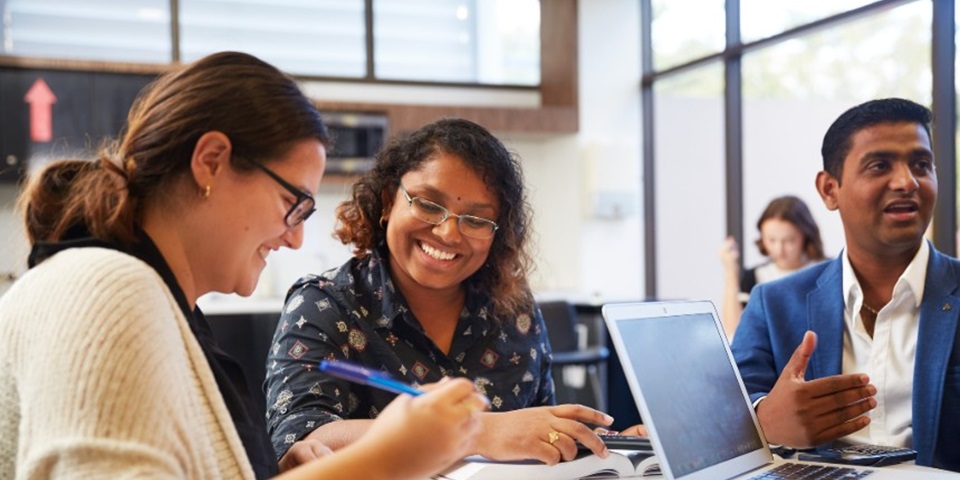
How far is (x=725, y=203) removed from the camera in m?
5.53

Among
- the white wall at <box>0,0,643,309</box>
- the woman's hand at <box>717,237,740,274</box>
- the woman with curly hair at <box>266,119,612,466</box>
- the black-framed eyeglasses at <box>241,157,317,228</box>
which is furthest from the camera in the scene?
the white wall at <box>0,0,643,309</box>

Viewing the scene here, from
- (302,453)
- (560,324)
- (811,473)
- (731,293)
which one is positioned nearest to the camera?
(302,453)

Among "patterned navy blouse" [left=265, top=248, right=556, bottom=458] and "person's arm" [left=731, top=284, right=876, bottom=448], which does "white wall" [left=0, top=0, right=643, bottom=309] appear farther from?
"person's arm" [left=731, top=284, right=876, bottom=448]

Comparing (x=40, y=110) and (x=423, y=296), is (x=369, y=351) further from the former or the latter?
(x=40, y=110)

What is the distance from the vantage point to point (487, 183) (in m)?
1.87

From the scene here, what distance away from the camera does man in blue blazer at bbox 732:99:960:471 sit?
5.91ft

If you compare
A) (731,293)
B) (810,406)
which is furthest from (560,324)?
(810,406)

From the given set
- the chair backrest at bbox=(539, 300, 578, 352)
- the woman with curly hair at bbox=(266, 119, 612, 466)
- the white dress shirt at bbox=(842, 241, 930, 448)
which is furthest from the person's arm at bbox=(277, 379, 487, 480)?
the chair backrest at bbox=(539, 300, 578, 352)

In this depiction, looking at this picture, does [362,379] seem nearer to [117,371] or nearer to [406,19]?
[117,371]

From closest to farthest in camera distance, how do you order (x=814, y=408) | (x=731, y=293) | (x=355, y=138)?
(x=814, y=408)
(x=731, y=293)
(x=355, y=138)

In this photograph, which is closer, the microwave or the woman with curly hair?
the woman with curly hair

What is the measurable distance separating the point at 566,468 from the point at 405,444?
20.7 inches

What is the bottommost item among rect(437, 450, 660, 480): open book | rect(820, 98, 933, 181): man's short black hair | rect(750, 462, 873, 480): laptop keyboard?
rect(750, 462, 873, 480): laptop keyboard

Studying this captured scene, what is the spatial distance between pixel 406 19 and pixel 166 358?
5.39 metres
